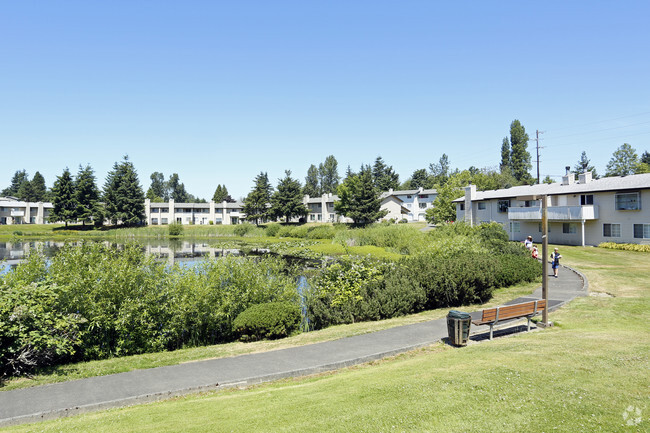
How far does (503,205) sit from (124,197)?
7813cm

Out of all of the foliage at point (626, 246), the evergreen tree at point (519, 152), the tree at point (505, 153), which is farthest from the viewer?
the tree at point (505, 153)

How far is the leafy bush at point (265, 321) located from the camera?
47.1 ft

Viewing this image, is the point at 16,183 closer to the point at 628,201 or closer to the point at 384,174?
the point at 384,174

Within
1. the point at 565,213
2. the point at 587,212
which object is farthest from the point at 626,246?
the point at 565,213

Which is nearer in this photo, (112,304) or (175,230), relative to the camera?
(112,304)

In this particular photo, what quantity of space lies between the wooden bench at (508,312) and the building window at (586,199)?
115 feet

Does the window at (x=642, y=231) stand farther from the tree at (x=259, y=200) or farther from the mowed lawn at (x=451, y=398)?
the tree at (x=259, y=200)

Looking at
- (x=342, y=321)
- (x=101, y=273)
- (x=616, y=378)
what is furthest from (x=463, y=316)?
(x=101, y=273)

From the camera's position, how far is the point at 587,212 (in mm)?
40625

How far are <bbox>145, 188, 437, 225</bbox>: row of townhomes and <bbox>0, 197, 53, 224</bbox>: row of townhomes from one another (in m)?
29.5

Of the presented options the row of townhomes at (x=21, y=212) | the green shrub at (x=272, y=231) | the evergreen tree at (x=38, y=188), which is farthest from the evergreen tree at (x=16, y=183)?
the green shrub at (x=272, y=231)

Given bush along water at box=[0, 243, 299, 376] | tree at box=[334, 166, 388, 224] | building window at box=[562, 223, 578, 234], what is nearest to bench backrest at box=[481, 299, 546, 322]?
bush along water at box=[0, 243, 299, 376]

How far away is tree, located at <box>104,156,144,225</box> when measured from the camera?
9100cm

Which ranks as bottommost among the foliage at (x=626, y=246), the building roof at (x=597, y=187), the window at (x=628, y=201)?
the foliage at (x=626, y=246)
